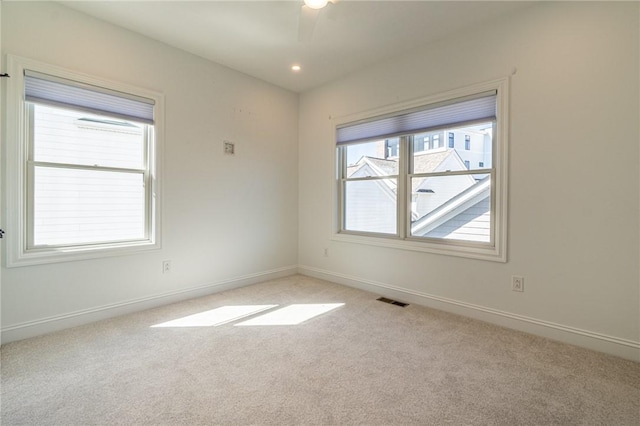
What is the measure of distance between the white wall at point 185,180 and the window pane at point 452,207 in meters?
1.88

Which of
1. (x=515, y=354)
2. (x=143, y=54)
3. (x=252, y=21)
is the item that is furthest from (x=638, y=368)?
(x=143, y=54)

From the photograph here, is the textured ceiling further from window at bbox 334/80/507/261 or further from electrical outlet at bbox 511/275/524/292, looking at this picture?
electrical outlet at bbox 511/275/524/292

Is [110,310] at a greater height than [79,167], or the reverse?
[79,167]

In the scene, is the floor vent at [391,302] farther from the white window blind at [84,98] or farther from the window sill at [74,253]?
the white window blind at [84,98]

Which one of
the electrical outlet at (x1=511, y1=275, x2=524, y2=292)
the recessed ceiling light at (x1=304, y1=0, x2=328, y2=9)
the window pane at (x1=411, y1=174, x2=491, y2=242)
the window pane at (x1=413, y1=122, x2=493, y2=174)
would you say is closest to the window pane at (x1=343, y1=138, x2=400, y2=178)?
the window pane at (x1=413, y1=122, x2=493, y2=174)

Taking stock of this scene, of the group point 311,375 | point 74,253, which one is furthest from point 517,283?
point 74,253

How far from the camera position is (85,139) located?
2777mm

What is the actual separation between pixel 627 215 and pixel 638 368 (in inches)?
40.7

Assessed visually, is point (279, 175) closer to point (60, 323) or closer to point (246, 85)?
point (246, 85)

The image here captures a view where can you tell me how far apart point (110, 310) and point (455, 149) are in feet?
12.2

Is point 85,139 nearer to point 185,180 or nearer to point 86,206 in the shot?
point 86,206

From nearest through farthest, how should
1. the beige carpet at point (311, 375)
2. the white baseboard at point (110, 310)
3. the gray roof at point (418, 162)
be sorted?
the beige carpet at point (311, 375), the white baseboard at point (110, 310), the gray roof at point (418, 162)

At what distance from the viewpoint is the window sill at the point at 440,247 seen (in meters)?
2.78

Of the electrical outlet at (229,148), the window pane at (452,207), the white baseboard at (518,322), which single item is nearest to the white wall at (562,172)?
the white baseboard at (518,322)
